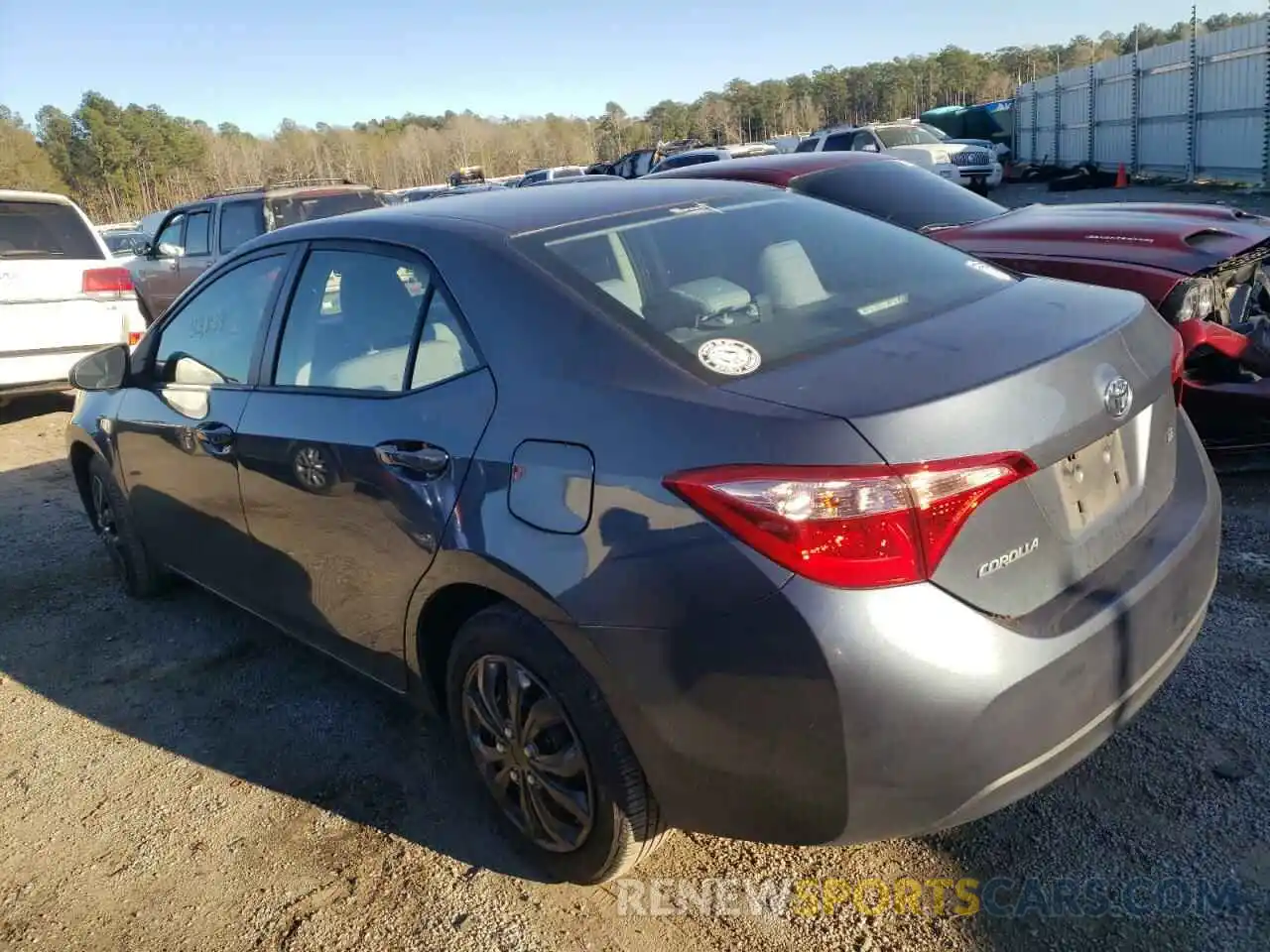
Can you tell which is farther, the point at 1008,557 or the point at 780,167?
the point at 780,167

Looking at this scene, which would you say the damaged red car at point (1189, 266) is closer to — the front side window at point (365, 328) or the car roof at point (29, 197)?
the front side window at point (365, 328)

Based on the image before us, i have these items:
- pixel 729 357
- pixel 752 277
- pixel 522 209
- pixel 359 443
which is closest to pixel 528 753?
pixel 359 443

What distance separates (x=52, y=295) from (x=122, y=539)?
4.50m

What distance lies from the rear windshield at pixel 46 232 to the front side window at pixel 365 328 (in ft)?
20.7

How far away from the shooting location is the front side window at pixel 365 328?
103 inches

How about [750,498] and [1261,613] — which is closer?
[750,498]

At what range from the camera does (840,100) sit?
97.6 metres

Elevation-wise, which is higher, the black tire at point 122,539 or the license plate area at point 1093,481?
the license plate area at point 1093,481

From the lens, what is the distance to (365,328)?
2.92 meters

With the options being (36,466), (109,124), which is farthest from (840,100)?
(36,466)

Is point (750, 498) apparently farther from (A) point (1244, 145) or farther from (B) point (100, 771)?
(A) point (1244, 145)

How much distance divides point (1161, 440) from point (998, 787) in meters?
1.02

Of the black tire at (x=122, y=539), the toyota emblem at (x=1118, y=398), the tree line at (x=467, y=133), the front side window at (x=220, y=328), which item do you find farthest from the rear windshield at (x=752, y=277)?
the tree line at (x=467, y=133)

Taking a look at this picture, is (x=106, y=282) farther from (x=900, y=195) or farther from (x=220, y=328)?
(x=900, y=195)
